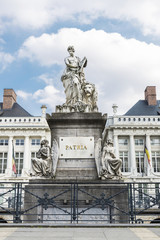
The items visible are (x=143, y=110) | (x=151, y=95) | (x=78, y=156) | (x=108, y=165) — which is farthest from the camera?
(x=151, y=95)

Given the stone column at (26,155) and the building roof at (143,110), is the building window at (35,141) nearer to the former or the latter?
the stone column at (26,155)

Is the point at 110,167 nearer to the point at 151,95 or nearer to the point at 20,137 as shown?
the point at 20,137

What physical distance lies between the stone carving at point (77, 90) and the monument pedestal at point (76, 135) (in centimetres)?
46

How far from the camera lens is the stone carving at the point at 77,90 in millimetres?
9500

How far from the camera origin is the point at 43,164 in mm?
8188

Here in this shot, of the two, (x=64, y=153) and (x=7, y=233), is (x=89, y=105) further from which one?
(x=7, y=233)

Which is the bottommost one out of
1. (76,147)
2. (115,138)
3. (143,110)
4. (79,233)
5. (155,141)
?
(79,233)

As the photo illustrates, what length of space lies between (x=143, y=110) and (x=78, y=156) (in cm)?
3918

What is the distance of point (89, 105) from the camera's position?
9.71 meters

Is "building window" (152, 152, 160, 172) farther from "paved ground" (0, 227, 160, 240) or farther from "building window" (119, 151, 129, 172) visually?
"paved ground" (0, 227, 160, 240)

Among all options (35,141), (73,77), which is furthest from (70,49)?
(35,141)

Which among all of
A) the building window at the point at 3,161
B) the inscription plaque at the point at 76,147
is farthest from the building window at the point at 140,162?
the inscription plaque at the point at 76,147

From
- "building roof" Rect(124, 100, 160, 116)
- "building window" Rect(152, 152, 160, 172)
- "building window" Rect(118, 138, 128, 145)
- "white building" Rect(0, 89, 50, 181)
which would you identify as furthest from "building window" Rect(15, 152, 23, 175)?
"building window" Rect(152, 152, 160, 172)

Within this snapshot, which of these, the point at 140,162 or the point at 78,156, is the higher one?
the point at 78,156
